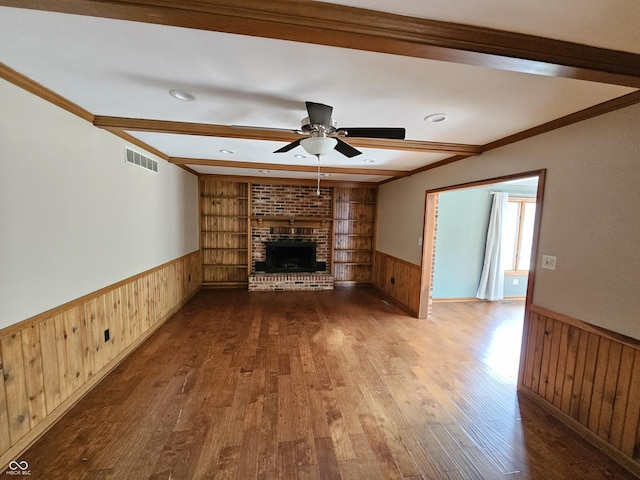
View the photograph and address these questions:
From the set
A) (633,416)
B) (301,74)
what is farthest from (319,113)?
(633,416)

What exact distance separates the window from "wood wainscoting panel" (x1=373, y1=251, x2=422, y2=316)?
2229mm

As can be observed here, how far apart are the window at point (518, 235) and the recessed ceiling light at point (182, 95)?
5.75m

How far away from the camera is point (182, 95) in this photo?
6.07ft

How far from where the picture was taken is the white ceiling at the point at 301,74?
3.64 ft

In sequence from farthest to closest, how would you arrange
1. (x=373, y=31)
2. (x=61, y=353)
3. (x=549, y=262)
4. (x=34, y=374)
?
(x=549, y=262) < (x=61, y=353) < (x=34, y=374) < (x=373, y=31)

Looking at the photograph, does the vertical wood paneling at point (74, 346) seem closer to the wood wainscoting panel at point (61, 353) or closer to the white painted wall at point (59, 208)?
the wood wainscoting panel at point (61, 353)

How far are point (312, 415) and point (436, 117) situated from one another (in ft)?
8.40

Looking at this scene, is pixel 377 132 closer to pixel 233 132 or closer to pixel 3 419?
pixel 233 132

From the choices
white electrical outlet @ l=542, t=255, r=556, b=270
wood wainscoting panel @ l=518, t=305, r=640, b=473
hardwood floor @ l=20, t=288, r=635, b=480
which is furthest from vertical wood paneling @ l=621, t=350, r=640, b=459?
white electrical outlet @ l=542, t=255, r=556, b=270

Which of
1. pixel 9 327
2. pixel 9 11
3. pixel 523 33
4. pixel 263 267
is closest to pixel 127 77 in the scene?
pixel 9 11

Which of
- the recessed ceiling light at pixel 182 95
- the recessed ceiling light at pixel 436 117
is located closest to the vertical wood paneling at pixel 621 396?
the recessed ceiling light at pixel 436 117

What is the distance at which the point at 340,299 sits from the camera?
5.15m

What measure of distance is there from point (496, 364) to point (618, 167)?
7.15 ft

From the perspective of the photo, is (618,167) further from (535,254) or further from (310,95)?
(310,95)
